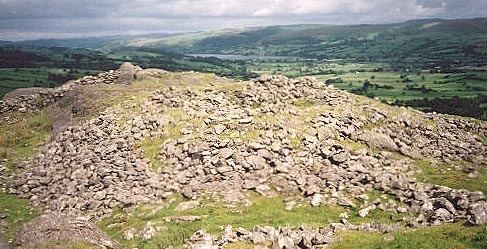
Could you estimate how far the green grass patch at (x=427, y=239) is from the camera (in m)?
25.3

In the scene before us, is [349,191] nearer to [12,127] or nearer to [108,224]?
[108,224]

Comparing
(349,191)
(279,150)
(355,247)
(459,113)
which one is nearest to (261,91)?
(279,150)

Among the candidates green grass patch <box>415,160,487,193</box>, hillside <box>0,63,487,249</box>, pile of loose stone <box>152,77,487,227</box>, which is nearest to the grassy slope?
hillside <box>0,63,487,249</box>

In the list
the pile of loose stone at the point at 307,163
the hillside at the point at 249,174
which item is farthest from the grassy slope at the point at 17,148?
the pile of loose stone at the point at 307,163

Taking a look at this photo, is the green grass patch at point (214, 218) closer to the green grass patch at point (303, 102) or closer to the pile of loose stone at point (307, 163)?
the pile of loose stone at point (307, 163)

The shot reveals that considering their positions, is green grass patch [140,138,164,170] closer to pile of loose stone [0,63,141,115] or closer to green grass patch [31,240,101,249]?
green grass patch [31,240,101,249]

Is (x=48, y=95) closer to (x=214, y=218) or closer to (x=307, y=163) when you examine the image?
(x=307, y=163)

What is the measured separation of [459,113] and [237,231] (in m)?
126

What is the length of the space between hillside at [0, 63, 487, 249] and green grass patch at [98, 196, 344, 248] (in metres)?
0.14

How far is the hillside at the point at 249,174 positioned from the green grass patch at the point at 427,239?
0.33 feet

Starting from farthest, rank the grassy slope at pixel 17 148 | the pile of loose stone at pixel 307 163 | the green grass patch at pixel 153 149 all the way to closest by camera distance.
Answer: the green grass patch at pixel 153 149 → the grassy slope at pixel 17 148 → the pile of loose stone at pixel 307 163

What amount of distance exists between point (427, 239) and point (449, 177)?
748 inches

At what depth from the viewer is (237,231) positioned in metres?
33.7

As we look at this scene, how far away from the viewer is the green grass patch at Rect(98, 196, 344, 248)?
36344mm
